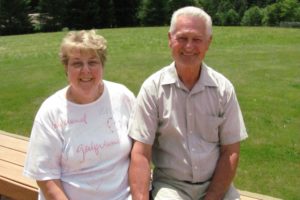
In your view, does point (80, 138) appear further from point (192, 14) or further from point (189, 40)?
point (192, 14)

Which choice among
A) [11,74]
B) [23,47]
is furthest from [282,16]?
[11,74]

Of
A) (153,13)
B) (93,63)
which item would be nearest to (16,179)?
(93,63)

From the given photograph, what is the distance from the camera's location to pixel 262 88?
9.27 meters

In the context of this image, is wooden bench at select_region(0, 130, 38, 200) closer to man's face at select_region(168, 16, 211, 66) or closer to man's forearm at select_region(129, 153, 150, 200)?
man's forearm at select_region(129, 153, 150, 200)

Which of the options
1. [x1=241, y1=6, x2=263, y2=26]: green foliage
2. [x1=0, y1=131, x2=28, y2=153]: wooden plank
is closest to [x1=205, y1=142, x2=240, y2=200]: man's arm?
[x1=0, y1=131, x2=28, y2=153]: wooden plank

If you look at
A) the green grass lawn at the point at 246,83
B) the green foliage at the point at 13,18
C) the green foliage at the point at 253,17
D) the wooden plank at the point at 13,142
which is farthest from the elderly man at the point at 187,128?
the green foliage at the point at 253,17

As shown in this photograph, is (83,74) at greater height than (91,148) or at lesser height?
greater

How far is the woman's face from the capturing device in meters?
2.93

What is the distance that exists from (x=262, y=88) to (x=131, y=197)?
6.64 metres

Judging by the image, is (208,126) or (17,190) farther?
(17,190)

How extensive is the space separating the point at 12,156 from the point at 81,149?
1.40 meters

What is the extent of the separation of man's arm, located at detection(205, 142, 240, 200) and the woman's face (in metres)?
0.88

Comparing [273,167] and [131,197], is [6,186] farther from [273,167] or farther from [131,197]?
[273,167]

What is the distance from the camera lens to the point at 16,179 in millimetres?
3654
